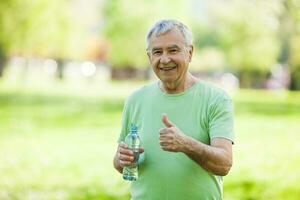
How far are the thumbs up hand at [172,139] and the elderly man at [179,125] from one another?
15cm

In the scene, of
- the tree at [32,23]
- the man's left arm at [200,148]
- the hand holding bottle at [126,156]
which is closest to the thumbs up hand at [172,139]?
the man's left arm at [200,148]

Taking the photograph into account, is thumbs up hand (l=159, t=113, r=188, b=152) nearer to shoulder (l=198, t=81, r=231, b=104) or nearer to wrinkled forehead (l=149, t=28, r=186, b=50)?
shoulder (l=198, t=81, r=231, b=104)

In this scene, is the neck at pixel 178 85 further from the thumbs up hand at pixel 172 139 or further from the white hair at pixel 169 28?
the thumbs up hand at pixel 172 139

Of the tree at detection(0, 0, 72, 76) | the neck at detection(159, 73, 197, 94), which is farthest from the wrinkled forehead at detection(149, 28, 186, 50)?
the tree at detection(0, 0, 72, 76)

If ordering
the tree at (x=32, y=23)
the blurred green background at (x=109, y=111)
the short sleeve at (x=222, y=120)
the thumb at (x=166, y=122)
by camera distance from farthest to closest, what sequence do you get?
1. the tree at (x=32, y=23)
2. the blurred green background at (x=109, y=111)
3. the short sleeve at (x=222, y=120)
4. the thumb at (x=166, y=122)

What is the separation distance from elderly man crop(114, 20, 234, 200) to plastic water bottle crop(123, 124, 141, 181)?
34 mm

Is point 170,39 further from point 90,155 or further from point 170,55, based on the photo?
point 90,155

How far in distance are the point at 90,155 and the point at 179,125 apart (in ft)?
34.4

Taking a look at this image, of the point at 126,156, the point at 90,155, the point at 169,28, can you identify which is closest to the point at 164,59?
the point at 169,28

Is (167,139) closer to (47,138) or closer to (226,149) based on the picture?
(226,149)

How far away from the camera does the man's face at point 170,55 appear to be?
413 centimetres

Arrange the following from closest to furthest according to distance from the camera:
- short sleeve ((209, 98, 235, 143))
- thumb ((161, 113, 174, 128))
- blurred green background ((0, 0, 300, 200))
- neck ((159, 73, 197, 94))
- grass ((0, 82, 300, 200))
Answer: thumb ((161, 113, 174, 128)) → short sleeve ((209, 98, 235, 143)) → neck ((159, 73, 197, 94)) → grass ((0, 82, 300, 200)) → blurred green background ((0, 0, 300, 200))

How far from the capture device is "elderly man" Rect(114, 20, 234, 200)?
4.08 meters

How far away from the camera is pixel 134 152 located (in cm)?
410
